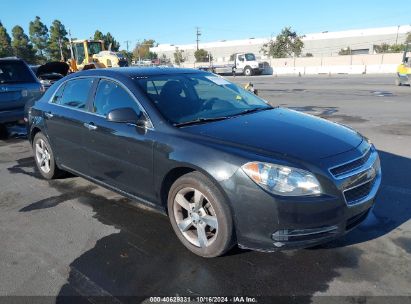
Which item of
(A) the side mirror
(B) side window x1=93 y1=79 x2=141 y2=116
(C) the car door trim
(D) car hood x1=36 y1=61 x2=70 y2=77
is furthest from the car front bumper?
(D) car hood x1=36 y1=61 x2=70 y2=77

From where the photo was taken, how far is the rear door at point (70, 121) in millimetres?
4754

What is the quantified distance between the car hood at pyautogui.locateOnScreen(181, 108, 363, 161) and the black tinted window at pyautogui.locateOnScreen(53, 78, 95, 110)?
173 cm

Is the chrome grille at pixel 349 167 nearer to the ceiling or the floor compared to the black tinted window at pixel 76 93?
nearer to the floor

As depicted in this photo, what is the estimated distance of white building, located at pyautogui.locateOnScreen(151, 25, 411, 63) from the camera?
91188 millimetres

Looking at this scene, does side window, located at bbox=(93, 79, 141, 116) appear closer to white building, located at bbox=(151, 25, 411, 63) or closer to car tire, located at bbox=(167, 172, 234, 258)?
car tire, located at bbox=(167, 172, 234, 258)

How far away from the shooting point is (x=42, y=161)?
19.5 ft

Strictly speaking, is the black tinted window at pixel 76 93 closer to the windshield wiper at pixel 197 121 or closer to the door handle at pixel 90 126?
the door handle at pixel 90 126

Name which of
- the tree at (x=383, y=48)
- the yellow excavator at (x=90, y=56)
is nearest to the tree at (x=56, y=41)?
the yellow excavator at (x=90, y=56)

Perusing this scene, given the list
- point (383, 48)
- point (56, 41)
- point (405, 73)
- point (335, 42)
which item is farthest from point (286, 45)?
point (405, 73)

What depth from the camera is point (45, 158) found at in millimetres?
5863

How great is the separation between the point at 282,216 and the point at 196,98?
1.88m

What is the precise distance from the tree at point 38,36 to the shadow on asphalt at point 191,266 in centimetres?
7836

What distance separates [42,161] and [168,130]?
311cm

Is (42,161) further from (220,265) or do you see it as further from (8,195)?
(220,265)
